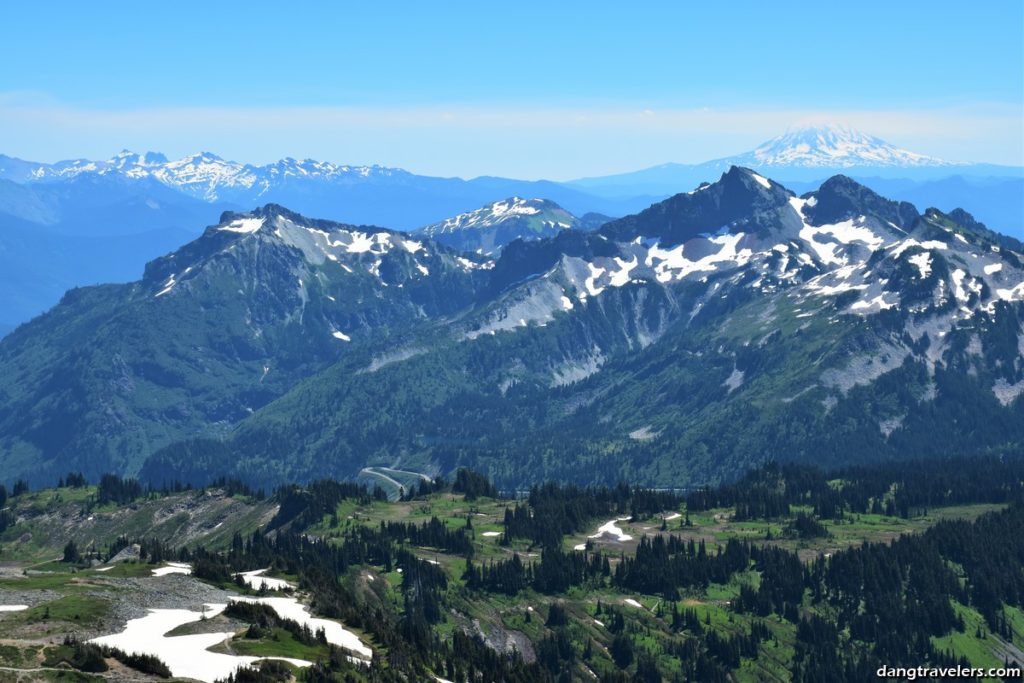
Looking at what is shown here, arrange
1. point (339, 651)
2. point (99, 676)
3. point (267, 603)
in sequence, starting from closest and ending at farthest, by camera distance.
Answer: point (99, 676) < point (339, 651) < point (267, 603)

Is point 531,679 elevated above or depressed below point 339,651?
below

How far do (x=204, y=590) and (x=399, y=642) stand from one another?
30.6 meters

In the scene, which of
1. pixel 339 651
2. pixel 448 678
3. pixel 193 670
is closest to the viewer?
pixel 193 670

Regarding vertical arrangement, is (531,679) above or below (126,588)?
below

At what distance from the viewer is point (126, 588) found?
184 metres

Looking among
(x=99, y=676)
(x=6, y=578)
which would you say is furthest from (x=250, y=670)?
(x=6, y=578)

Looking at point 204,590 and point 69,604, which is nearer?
point 69,604

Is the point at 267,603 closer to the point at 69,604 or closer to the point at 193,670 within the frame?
the point at 69,604

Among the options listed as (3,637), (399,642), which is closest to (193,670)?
(3,637)

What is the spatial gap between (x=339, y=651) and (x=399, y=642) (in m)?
17.3

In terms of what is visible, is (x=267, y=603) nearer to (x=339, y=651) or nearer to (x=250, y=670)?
(x=339, y=651)

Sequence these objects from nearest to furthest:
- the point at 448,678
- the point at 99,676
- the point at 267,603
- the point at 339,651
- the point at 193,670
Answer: the point at 99,676, the point at 193,670, the point at 339,651, the point at 448,678, the point at 267,603

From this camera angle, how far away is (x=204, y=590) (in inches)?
7500

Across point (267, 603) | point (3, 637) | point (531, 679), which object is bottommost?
point (531, 679)
